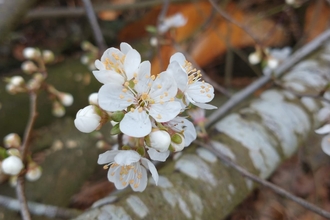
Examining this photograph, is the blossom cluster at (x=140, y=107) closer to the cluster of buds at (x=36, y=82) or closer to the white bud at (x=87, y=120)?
the white bud at (x=87, y=120)

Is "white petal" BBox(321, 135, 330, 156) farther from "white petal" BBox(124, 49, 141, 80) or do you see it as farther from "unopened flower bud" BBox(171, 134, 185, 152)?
"white petal" BBox(124, 49, 141, 80)

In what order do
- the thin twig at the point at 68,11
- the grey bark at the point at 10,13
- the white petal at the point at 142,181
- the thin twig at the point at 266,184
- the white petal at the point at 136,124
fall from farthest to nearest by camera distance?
the thin twig at the point at 68,11 < the grey bark at the point at 10,13 < the thin twig at the point at 266,184 < the white petal at the point at 142,181 < the white petal at the point at 136,124

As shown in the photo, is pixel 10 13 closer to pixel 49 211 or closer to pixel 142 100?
pixel 49 211

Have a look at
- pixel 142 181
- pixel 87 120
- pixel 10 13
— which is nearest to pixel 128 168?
pixel 142 181

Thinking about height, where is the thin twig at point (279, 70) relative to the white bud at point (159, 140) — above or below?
below

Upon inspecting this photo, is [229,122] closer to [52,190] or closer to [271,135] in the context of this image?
[271,135]

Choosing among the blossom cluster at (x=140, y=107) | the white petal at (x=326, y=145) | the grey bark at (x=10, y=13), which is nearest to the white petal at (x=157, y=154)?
the blossom cluster at (x=140, y=107)

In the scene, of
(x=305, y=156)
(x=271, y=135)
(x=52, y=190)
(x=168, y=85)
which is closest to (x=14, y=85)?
(x=52, y=190)
